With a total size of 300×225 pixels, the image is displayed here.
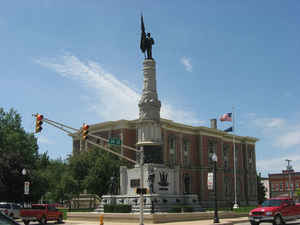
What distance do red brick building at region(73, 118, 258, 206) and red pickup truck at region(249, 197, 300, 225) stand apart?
47.2m

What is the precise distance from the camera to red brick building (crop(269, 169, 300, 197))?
113438 mm

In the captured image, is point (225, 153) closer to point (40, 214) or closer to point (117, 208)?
point (117, 208)

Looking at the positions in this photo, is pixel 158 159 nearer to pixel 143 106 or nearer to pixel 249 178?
pixel 143 106

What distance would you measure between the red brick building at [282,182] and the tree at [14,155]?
78.7 meters

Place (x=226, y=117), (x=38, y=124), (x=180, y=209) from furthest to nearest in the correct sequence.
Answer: (x=226, y=117) → (x=180, y=209) → (x=38, y=124)

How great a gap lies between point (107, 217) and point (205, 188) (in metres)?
55.7

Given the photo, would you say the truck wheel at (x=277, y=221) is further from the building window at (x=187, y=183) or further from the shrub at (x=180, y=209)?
the building window at (x=187, y=183)

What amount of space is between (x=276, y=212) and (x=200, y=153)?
6218 centimetres

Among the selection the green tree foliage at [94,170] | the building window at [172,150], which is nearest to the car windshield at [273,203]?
the green tree foliage at [94,170]

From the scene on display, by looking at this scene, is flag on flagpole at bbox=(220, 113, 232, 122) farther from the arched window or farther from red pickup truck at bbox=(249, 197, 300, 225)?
red pickup truck at bbox=(249, 197, 300, 225)

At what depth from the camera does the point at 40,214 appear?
33.1 metres

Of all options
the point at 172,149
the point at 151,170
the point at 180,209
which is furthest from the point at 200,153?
the point at 151,170

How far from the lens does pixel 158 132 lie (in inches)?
1372

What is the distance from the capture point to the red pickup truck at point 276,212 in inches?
903
